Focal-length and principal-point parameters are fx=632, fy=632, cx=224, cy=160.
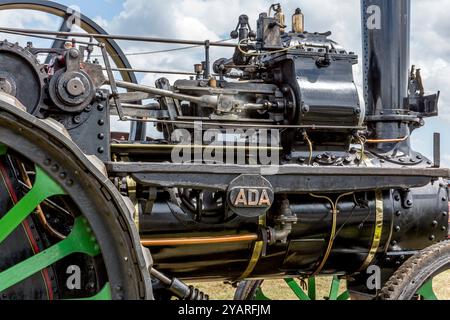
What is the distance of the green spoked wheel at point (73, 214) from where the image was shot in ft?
9.66

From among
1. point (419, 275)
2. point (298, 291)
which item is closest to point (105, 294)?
point (419, 275)

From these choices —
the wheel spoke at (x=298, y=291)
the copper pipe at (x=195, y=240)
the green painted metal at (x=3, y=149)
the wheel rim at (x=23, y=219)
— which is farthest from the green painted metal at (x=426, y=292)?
the green painted metal at (x=3, y=149)

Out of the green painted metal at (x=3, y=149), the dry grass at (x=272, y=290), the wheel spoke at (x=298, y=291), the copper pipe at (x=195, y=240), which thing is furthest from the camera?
the dry grass at (x=272, y=290)

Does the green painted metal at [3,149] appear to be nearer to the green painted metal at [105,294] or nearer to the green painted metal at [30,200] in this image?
the green painted metal at [30,200]

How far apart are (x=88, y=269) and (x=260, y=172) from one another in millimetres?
1113

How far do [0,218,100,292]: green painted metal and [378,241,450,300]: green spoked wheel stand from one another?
2126mm

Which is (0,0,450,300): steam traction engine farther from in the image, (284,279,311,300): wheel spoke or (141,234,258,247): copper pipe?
(284,279,311,300): wheel spoke

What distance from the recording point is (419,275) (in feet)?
14.2

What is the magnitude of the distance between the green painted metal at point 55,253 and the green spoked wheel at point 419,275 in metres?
2.13

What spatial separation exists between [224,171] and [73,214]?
90cm

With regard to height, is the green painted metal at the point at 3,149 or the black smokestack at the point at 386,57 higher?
the black smokestack at the point at 386,57

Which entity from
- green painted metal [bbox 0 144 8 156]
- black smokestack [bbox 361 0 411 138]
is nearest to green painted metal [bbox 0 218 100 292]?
green painted metal [bbox 0 144 8 156]

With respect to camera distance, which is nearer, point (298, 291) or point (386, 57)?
point (386, 57)

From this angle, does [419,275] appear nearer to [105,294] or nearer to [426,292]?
[426,292]
